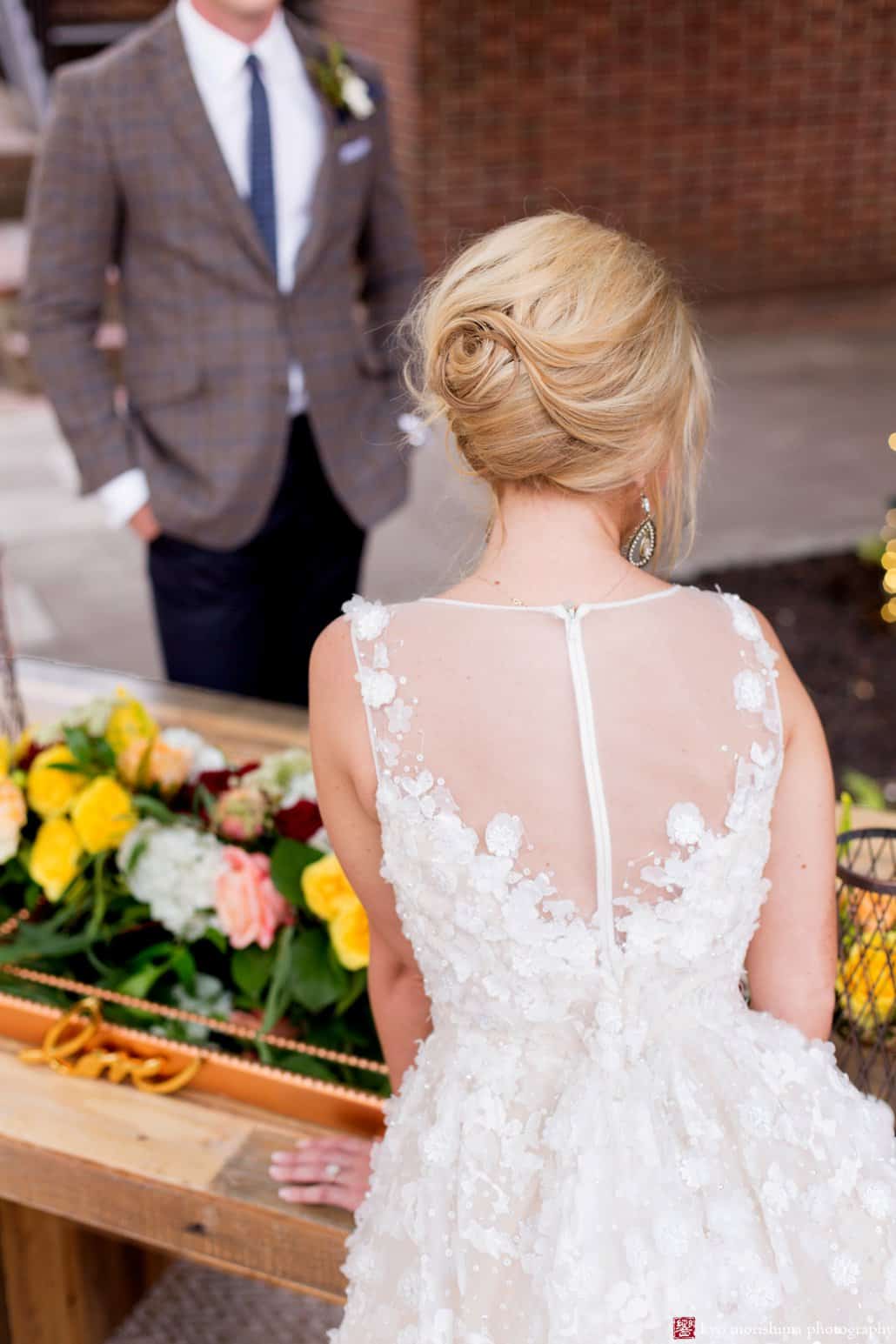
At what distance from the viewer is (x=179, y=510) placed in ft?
8.52

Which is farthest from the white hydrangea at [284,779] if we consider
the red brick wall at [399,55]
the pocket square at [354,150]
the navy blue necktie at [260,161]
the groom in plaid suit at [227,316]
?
the red brick wall at [399,55]

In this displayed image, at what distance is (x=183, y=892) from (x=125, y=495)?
3.37ft

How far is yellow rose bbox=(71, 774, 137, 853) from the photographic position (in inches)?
70.8

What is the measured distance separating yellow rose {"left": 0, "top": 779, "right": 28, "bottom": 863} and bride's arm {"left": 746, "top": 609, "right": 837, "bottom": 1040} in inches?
36.6

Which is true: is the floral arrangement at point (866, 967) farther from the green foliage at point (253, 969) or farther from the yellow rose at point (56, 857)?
the yellow rose at point (56, 857)

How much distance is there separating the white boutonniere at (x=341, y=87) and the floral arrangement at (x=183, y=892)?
1.23 metres

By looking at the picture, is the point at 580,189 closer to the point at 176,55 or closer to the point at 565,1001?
the point at 176,55

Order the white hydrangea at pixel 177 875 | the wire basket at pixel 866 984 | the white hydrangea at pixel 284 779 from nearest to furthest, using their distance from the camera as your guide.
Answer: the wire basket at pixel 866 984 → the white hydrangea at pixel 177 875 → the white hydrangea at pixel 284 779

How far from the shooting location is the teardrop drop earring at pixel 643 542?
1.32m

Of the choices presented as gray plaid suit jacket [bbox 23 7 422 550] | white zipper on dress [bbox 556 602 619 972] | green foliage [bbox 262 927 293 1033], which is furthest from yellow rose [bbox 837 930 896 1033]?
gray plaid suit jacket [bbox 23 7 422 550]

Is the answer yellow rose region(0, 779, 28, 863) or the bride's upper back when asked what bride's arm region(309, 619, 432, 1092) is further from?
yellow rose region(0, 779, 28, 863)

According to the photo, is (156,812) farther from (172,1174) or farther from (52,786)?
(172,1174)

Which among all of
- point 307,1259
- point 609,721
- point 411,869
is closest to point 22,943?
point 307,1259

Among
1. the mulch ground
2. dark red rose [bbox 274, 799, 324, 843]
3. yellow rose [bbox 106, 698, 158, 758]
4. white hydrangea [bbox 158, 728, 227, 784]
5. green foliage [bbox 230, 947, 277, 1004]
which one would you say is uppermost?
yellow rose [bbox 106, 698, 158, 758]
